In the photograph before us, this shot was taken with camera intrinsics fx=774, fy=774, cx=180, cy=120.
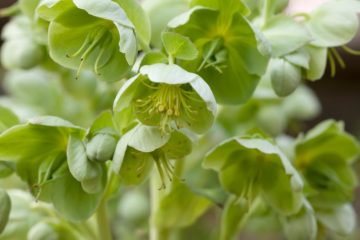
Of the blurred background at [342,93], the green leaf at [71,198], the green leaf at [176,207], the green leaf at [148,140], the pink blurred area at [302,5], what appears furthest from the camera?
the blurred background at [342,93]

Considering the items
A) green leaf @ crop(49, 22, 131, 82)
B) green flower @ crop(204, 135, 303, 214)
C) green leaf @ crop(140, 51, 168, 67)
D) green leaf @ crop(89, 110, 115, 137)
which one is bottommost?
green flower @ crop(204, 135, 303, 214)

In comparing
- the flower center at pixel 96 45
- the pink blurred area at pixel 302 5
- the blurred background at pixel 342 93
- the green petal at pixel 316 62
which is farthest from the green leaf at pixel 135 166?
the blurred background at pixel 342 93

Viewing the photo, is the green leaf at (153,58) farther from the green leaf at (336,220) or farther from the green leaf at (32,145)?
the green leaf at (336,220)

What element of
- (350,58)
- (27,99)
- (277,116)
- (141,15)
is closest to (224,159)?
(141,15)

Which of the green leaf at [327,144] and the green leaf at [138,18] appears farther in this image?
the green leaf at [327,144]

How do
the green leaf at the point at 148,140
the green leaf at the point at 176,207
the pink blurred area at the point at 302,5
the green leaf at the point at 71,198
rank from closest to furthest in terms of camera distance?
the green leaf at the point at 148,140
the green leaf at the point at 71,198
the green leaf at the point at 176,207
the pink blurred area at the point at 302,5

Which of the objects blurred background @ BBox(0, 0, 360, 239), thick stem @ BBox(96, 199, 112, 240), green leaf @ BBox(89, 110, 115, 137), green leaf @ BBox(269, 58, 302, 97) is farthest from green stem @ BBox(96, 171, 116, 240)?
blurred background @ BBox(0, 0, 360, 239)

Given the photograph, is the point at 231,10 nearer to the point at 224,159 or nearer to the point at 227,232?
the point at 224,159

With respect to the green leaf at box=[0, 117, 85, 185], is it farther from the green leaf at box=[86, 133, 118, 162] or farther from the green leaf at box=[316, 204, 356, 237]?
the green leaf at box=[316, 204, 356, 237]
